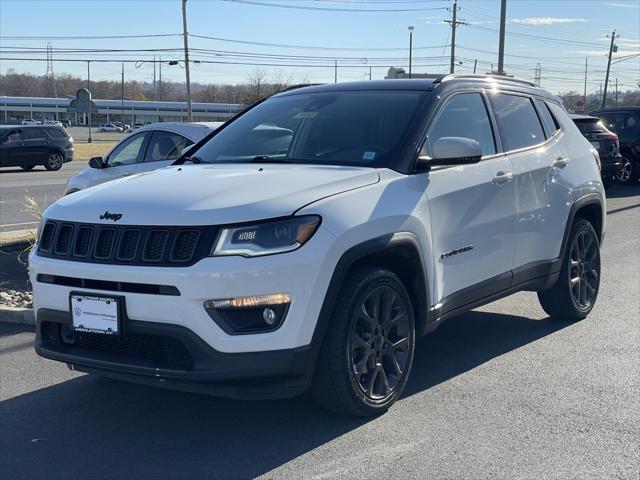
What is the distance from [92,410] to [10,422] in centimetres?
45

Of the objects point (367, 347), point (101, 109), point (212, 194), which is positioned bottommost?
point (101, 109)

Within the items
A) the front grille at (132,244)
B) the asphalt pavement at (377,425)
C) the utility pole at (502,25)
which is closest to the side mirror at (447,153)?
the asphalt pavement at (377,425)

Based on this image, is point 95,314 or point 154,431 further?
point 154,431

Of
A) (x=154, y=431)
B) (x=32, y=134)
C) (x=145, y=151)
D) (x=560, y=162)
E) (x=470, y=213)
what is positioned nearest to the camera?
(x=154, y=431)

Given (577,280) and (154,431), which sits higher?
(577,280)

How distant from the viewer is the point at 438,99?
17.0 feet

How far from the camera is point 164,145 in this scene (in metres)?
10.3

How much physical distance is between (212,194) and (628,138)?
1702 cm

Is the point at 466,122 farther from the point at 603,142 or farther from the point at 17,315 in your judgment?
the point at 603,142

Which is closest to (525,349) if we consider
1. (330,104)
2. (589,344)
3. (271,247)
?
(589,344)

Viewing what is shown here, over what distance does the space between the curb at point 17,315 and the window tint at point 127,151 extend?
160 inches

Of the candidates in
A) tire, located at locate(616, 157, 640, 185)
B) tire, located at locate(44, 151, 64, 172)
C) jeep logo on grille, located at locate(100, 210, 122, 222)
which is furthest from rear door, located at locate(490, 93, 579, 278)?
tire, located at locate(44, 151, 64, 172)

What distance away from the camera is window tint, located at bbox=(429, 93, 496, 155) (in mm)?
5199

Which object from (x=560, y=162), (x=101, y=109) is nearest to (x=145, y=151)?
(x=560, y=162)
